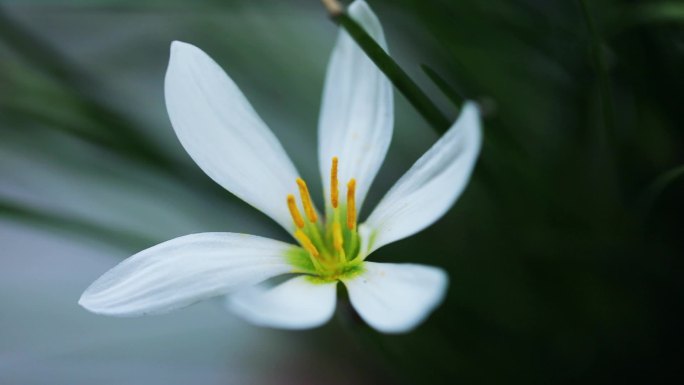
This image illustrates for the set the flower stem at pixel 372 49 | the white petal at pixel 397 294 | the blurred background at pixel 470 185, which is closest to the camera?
the white petal at pixel 397 294

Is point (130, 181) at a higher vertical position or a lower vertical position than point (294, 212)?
higher

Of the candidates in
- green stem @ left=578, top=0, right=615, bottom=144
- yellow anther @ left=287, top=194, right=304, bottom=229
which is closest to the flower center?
yellow anther @ left=287, top=194, right=304, bottom=229

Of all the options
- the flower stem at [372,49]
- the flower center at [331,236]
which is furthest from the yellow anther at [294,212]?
the flower stem at [372,49]

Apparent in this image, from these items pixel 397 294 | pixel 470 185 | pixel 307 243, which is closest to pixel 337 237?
pixel 307 243

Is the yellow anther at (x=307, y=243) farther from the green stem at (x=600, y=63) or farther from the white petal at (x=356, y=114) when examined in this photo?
the green stem at (x=600, y=63)

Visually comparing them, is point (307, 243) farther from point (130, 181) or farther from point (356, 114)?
point (130, 181)

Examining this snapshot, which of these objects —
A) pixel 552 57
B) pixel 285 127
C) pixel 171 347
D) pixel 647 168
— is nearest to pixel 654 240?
pixel 647 168

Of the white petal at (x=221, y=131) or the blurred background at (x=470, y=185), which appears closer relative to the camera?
the white petal at (x=221, y=131)
